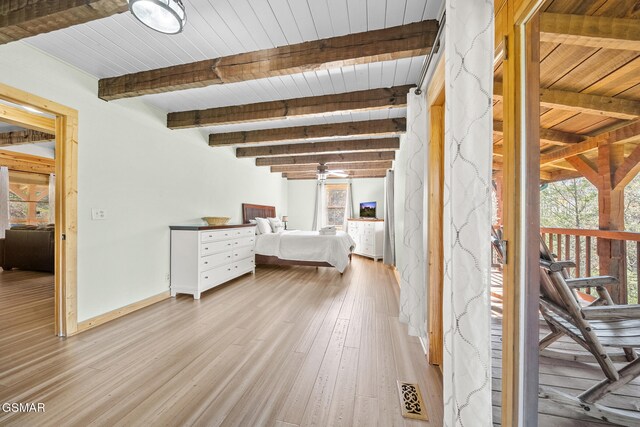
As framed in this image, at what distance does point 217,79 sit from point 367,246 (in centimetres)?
488

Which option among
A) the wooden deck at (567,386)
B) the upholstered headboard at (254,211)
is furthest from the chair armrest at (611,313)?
the upholstered headboard at (254,211)

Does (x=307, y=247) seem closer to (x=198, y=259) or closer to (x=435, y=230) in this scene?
(x=198, y=259)

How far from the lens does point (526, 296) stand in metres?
0.92

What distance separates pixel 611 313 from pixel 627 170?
47.3 inches

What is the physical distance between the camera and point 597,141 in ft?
7.22

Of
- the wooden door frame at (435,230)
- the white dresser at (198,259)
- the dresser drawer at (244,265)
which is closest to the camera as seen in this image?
the wooden door frame at (435,230)

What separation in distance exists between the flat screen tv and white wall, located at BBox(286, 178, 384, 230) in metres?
0.29

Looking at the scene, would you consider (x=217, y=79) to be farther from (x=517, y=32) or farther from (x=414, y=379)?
(x=414, y=379)

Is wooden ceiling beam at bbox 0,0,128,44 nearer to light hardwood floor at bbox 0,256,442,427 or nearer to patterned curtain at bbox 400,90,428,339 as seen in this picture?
patterned curtain at bbox 400,90,428,339

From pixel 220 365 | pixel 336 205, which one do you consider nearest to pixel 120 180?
pixel 220 365

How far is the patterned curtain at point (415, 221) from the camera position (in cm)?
209

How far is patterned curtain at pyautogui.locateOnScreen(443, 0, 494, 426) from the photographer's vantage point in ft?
3.07

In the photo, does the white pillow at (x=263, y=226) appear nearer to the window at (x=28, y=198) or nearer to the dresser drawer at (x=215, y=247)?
the dresser drawer at (x=215, y=247)

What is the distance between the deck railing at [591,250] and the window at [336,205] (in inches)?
196
